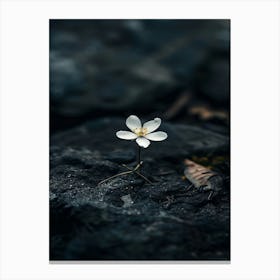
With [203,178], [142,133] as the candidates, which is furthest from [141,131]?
[203,178]

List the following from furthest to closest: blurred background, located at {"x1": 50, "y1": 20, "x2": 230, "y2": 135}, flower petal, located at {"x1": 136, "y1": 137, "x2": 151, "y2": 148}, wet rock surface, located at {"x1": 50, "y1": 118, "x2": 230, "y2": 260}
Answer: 1. blurred background, located at {"x1": 50, "y1": 20, "x2": 230, "y2": 135}
2. flower petal, located at {"x1": 136, "y1": 137, "x2": 151, "y2": 148}
3. wet rock surface, located at {"x1": 50, "y1": 118, "x2": 230, "y2": 260}

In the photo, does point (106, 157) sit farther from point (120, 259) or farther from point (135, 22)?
point (135, 22)

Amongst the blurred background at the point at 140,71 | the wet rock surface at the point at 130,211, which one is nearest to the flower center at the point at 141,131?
the wet rock surface at the point at 130,211

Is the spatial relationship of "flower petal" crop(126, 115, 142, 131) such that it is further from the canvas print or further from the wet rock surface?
the wet rock surface

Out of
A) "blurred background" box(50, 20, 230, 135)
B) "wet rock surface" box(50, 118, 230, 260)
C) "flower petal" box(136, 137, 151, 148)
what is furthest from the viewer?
"blurred background" box(50, 20, 230, 135)

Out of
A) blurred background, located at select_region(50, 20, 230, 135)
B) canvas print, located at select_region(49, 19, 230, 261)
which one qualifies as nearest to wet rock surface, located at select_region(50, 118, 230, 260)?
canvas print, located at select_region(49, 19, 230, 261)

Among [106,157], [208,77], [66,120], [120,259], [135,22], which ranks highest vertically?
[135,22]
